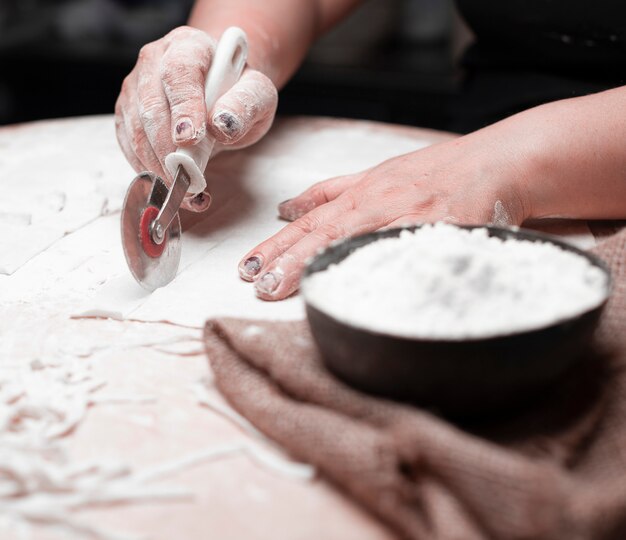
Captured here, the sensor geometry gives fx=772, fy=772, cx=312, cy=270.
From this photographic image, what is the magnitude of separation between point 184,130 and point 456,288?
1.57 ft

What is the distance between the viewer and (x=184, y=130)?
3.05 feet

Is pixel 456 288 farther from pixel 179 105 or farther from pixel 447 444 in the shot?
pixel 179 105

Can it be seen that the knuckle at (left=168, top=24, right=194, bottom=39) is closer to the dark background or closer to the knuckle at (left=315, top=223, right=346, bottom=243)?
the knuckle at (left=315, top=223, right=346, bottom=243)

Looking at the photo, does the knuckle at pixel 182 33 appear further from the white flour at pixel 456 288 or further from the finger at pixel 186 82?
the white flour at pixel 456 288

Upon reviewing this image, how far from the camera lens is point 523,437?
0.58m

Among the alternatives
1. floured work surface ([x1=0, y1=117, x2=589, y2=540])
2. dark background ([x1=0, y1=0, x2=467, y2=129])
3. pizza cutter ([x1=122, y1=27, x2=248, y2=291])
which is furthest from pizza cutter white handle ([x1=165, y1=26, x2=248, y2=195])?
dark background ([x1=0, y1=0, x2=467, y2=129])

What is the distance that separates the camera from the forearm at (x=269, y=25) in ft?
4.31

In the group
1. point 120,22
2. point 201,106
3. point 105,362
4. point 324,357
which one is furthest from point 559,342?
point 120,22

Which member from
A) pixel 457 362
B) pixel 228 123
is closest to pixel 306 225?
pixel 228 123

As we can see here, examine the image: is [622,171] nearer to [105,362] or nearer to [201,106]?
[201,106]

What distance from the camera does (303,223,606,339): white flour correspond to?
1.80 feet

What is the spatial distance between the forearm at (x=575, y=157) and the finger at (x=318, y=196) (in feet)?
0.70

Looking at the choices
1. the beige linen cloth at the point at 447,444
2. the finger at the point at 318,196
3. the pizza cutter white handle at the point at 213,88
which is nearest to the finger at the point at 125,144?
the pizza cutter white handle at the point at 213,88

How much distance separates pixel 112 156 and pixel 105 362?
2.16 ft
